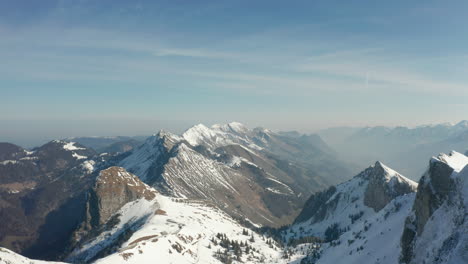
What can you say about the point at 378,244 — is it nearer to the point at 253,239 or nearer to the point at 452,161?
the point at 452,161

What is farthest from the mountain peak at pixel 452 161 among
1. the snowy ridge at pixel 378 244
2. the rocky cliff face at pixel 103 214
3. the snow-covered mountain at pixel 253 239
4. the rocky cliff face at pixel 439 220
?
the rocky cliff face at pixel 103 214

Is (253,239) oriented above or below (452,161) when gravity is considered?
below

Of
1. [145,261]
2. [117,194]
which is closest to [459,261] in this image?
[145,261]

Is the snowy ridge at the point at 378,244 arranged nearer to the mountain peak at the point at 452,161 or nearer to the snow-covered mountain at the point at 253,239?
the snow-covered mountain at the point at 253,239

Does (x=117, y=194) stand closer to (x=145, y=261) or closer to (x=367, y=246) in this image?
(x=145, y=261)

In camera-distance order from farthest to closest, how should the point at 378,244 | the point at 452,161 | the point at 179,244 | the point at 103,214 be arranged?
the point at 103,214, the point at 179,244, the point at 378,244, the point at 452,161

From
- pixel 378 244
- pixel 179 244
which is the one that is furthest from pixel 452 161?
pixel 179 244

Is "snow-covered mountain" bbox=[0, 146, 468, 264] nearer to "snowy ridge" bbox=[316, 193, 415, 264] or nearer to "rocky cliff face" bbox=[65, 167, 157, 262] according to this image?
"snowy ridge" bbox=[316, 193, 415, 264]

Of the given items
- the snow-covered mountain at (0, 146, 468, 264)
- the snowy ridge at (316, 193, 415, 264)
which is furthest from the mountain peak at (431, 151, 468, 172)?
the snowy ridge at (316, 193, 415, 264)
